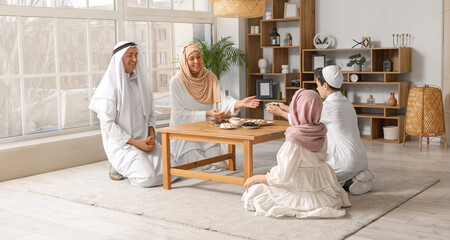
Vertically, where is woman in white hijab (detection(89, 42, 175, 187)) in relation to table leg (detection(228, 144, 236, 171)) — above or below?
above

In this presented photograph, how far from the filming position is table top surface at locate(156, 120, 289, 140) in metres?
4.32

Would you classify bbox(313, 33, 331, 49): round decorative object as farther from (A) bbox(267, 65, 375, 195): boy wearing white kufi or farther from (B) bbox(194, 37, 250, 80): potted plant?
(A) bbox(267, 65, 375, 195): boy wearing white kufi

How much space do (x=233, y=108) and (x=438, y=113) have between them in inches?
111

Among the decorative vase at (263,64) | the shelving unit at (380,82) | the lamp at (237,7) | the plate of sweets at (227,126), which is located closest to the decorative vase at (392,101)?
the shelving unit at (380,82)

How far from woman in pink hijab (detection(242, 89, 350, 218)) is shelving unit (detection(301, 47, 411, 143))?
3.54m

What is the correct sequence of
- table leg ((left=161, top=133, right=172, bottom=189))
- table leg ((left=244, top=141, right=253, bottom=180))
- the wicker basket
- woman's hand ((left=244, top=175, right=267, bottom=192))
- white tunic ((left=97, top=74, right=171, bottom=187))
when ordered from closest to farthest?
woman's hand ((left=244, top=175, right=267, bottom=192)) → table leg ((left=244, top=141, right=253, bottom=180)) → table leg ((left=161, top=133, right=172, bottom=189)) → white tunic ((left=97, top=74, right=171, bottom=187)) → the wicker basket

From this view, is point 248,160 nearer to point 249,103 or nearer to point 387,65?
point 249,103

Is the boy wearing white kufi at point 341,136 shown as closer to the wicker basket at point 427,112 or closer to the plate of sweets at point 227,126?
the plate of sweets at point 227,126

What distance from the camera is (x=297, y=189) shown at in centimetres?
Answer: 390

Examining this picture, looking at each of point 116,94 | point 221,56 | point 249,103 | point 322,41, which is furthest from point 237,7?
point 322,41

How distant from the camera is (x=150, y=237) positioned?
3.57 m

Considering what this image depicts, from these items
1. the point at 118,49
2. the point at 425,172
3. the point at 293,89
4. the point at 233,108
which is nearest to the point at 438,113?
the point at 425,172

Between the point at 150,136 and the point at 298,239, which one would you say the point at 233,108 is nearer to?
the point at 150,136

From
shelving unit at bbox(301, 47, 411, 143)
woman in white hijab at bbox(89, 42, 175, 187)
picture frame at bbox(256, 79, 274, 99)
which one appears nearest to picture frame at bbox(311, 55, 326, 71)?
shelving unit at bbox(301, 47, 411, 143)
